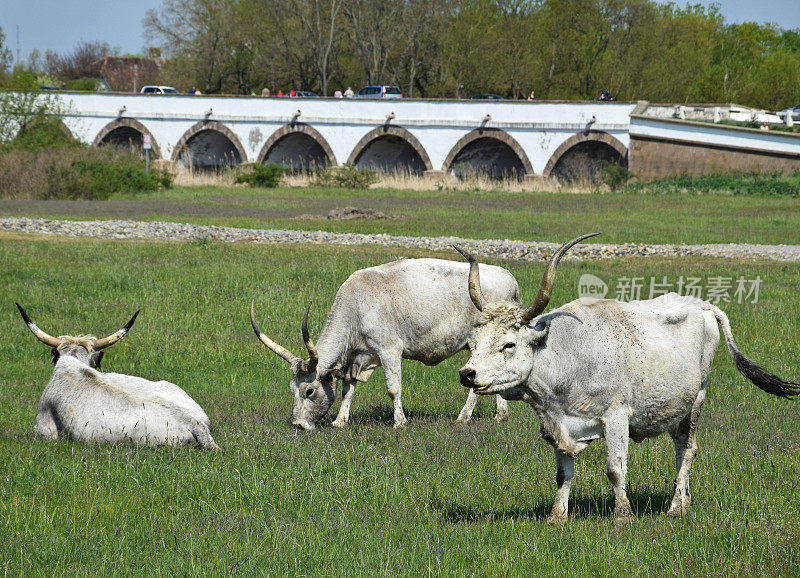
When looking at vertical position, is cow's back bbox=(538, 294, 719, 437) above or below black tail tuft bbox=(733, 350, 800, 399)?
above

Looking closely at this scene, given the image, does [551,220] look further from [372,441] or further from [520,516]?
[520,516]

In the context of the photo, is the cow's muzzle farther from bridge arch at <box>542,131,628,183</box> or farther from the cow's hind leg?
bridge arch at <box>542,131,628,183</box>

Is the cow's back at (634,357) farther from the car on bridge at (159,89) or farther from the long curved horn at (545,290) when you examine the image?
the car on bridge at (159,89)

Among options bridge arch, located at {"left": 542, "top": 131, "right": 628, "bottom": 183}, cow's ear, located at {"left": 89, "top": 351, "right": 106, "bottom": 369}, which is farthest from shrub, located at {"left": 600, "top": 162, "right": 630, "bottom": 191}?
cow's ear, located at {"left": 89, "top": 351, "right": 106, "bottom": 369}

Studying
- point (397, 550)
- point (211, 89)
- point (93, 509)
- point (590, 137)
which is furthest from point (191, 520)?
point (211, 89)

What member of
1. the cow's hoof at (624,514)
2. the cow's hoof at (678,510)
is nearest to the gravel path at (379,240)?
the cow's hoof at (678,510)

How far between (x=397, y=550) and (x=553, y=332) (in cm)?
198

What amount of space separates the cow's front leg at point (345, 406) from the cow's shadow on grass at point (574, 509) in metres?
3.12

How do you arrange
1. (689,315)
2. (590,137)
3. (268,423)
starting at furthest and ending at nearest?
1. (590,137)
2. (268,423)
3. (689,315)

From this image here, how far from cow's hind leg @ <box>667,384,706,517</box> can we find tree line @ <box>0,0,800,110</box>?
249 feet

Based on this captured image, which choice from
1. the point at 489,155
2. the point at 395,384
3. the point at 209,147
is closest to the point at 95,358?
the point at 395,384

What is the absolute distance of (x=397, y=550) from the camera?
6453 millimetres

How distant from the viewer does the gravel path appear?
25.7m

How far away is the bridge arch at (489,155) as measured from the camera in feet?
209
